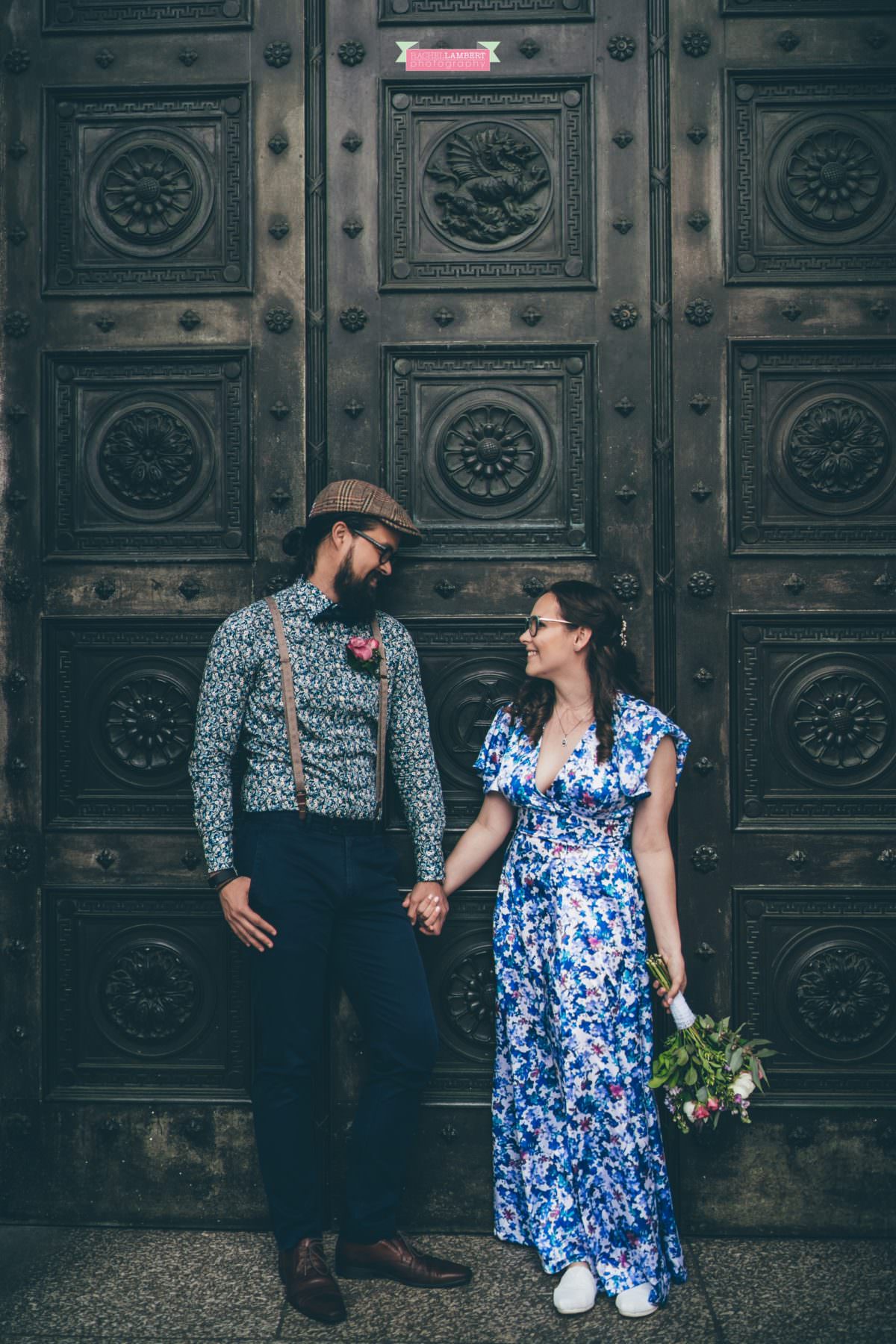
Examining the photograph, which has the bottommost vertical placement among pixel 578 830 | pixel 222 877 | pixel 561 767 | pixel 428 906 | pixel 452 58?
pixel 428 906

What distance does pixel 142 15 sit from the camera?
3.59 m

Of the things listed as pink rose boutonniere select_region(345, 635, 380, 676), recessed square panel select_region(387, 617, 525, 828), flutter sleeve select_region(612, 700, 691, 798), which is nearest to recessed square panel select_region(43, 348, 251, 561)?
pink rose boutonniere select_region(345, 635, 380, 676)

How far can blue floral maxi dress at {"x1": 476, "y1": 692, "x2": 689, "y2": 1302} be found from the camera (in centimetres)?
308

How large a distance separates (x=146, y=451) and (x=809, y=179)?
7.48ft

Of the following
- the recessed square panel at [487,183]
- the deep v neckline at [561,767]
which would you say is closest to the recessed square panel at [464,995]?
the deep v neckline at [561,767]

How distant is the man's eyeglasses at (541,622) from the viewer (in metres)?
3.16

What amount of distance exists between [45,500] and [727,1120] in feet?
9.60

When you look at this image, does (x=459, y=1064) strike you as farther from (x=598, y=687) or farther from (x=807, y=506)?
(x=807, y=506)

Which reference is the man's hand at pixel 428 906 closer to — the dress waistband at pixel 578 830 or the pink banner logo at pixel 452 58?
the dress waistband at pixel 578 830

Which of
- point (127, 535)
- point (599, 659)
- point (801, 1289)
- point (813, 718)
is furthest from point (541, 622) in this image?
point (801, 1289)

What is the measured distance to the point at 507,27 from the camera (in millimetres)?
3543

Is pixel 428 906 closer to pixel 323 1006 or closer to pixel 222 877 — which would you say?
pixel 323 1006

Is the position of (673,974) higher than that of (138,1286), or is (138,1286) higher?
(673,974)

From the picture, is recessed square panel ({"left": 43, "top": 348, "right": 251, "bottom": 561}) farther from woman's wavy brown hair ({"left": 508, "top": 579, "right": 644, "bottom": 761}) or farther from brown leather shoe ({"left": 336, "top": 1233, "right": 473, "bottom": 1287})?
brown leather shoe ({"left": 336, "top": 1233, "right": 473, "bottom": 1287})
